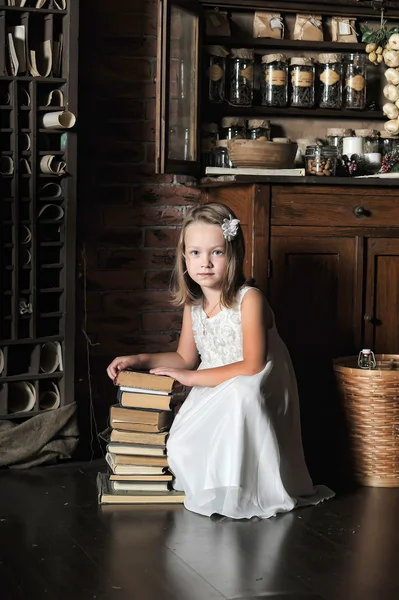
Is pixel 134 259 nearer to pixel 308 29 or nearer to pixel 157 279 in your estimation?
pixel 157 279

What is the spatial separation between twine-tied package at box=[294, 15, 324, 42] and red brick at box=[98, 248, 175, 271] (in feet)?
3.27

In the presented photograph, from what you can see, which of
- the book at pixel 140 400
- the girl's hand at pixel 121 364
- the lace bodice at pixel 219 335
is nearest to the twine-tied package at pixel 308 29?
the lace bodice at pixel 219 335

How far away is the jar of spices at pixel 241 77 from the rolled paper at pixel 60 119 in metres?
0.74

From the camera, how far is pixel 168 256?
3531mm

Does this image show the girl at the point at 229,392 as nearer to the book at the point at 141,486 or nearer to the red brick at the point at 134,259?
the book at the point at 141,486

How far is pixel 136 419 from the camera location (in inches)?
112

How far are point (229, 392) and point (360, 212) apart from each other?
2.84 ft

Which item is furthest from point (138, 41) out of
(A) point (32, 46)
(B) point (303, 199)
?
(B) point (303, 199)

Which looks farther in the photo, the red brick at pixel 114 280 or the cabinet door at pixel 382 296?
the red brick at pixel 114 280

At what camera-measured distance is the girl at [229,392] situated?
2715 mm

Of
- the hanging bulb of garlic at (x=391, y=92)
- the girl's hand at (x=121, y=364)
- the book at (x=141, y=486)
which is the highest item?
the hanging bulb of garlic at (x=391, y=92)

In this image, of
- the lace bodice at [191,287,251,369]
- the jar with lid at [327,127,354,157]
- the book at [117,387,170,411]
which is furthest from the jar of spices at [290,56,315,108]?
the book at [117,387,170,411]

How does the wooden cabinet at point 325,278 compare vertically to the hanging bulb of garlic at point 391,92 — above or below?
below

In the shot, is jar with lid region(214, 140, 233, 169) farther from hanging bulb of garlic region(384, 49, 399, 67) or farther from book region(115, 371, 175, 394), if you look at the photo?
book region(115, 371, 175, 394)
